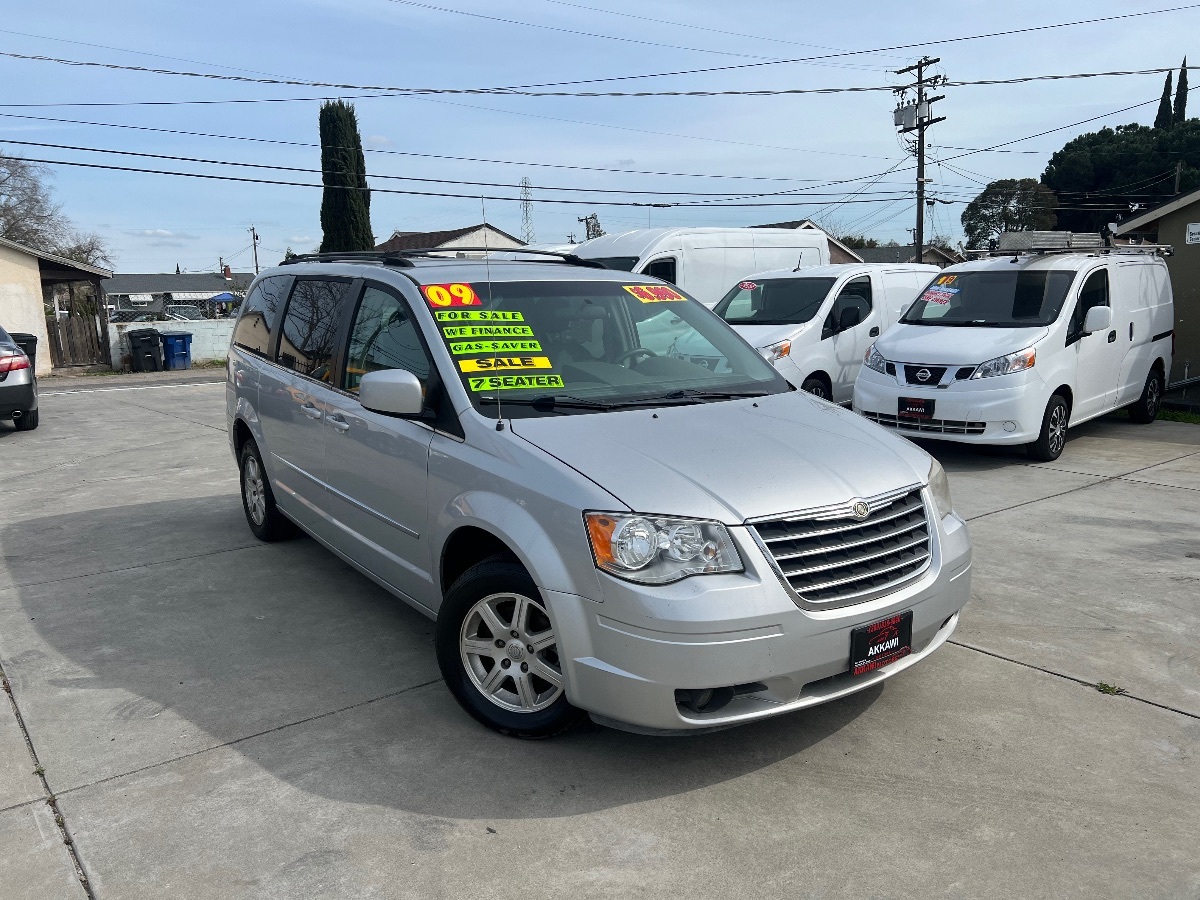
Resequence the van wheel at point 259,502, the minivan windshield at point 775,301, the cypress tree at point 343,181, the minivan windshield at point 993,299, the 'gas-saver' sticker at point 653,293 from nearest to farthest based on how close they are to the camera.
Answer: the 'gas-saver' sticker at point 653,293 → the van wheel at point 259,502 → the minivan windshield at point 993,299 → the minivan windshield at point 775,301 → the cypress tree at point 343,181

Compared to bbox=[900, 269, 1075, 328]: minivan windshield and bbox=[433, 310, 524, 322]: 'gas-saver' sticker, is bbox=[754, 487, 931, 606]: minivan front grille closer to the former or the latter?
bbox=[433, 310, 524, 322]: 'gas-saver' sticker

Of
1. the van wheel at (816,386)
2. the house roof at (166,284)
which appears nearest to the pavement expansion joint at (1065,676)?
the van wheel at (816,386)

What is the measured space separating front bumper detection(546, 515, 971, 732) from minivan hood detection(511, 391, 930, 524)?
226 mm

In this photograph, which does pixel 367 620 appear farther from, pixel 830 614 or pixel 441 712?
pixel 830 614

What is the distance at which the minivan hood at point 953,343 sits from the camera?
8508 millimetres

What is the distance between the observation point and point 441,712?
3.80 meters

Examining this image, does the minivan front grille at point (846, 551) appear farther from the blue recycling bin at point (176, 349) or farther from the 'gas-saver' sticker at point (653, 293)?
A: the blue recycling bin at point (176, 349)

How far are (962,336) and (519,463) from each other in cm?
679

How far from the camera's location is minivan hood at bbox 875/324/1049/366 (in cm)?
851

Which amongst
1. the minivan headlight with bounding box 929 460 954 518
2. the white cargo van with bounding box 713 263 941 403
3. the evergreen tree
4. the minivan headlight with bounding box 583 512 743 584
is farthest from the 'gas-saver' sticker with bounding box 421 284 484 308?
the evergreen tree

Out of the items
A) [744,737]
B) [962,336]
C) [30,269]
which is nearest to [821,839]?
[744,737]

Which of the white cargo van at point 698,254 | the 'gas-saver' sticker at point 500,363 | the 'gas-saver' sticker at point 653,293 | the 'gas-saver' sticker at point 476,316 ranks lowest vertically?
the 'gas-saver' sticker at point 500,363

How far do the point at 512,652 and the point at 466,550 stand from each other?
1.67ft

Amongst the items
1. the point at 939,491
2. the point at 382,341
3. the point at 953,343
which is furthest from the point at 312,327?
the point at 953,343
